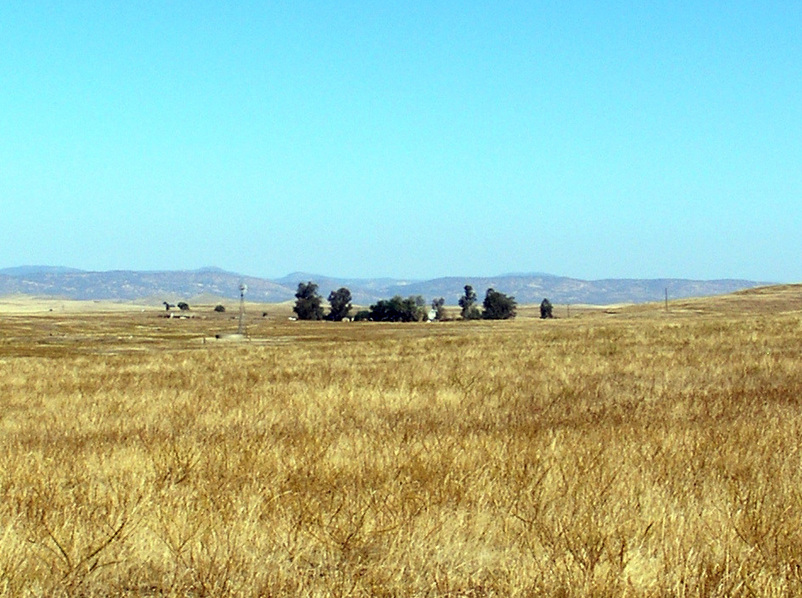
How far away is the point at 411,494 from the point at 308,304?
136220mm

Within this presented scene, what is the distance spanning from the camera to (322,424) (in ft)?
40.9

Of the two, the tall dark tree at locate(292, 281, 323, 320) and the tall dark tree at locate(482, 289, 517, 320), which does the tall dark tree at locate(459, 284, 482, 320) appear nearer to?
the tall dark tree at locate(482, 289, 517, 320)

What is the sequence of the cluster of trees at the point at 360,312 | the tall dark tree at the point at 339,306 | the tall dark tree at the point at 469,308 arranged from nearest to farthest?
the cluster of trees at the point at 360,312
the tall dark tree at the point at 339,306
the tall dark tree at the point at 469,308

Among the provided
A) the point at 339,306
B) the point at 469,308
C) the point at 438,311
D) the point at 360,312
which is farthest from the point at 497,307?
the point at 339,306

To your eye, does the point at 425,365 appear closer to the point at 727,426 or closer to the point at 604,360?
the point at 604,360

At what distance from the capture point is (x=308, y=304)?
5630 inches

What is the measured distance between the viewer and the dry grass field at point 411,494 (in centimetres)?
548

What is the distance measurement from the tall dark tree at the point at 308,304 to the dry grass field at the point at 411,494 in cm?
12625

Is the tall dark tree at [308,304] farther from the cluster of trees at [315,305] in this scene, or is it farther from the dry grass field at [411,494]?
the dry grass field at [411,494]

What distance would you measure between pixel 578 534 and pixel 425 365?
60.1ft

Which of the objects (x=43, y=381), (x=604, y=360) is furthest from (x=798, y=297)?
(x=43, y=381)

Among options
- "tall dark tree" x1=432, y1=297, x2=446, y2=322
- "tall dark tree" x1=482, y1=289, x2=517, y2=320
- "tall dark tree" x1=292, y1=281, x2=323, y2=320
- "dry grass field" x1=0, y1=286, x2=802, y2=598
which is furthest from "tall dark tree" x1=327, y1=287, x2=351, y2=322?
"dry grass field" x1=0, y1=286, x2=802, y2=598

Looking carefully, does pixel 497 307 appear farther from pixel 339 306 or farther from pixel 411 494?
pixel 411 494

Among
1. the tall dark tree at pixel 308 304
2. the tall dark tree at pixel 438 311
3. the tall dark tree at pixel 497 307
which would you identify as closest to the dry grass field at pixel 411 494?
the tall dark tree at pixel 497 307
